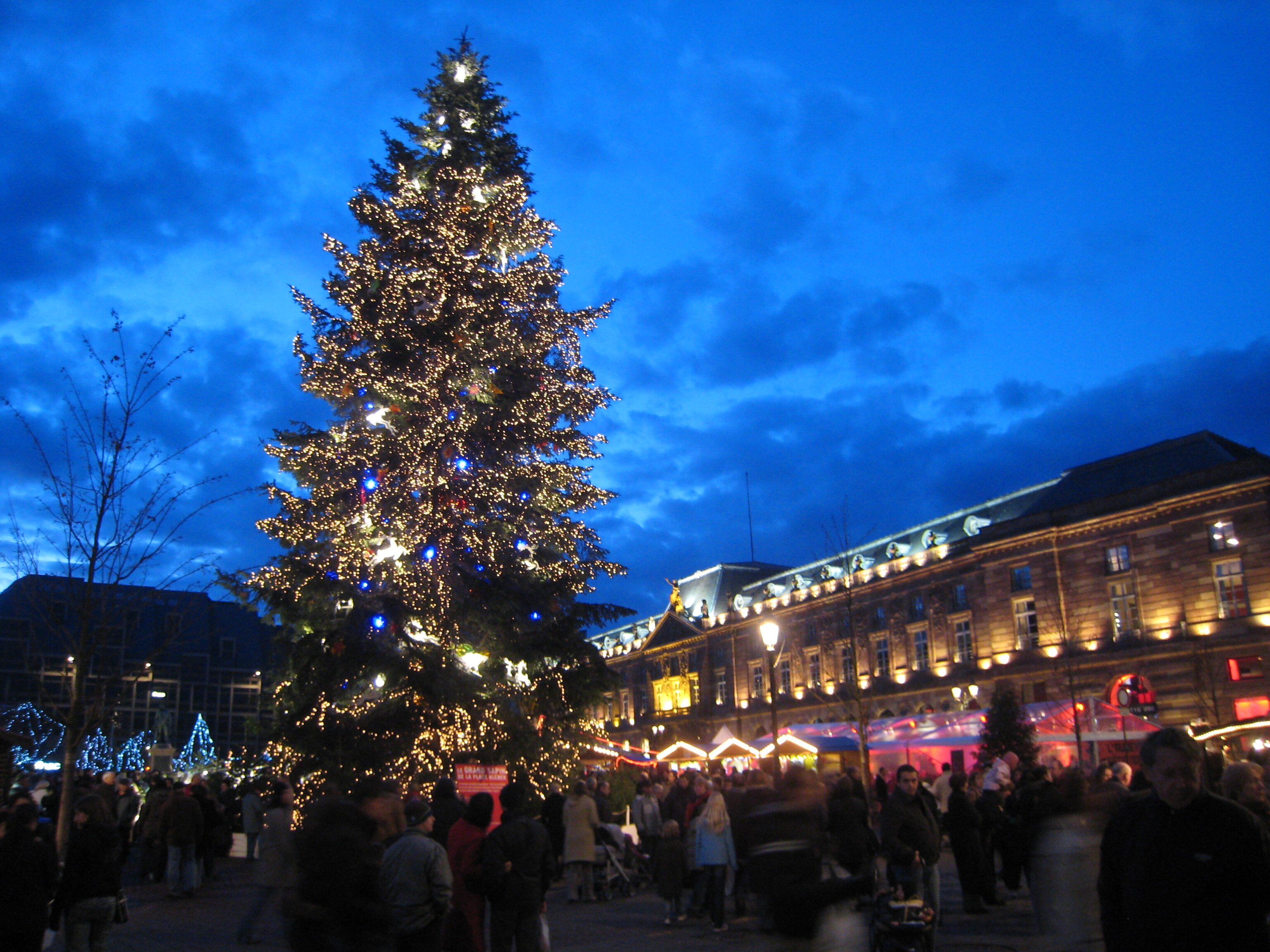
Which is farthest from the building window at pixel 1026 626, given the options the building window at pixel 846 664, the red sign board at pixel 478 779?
the red sign board at pixel 478 779

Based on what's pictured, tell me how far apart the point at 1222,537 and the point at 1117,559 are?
4859 mm

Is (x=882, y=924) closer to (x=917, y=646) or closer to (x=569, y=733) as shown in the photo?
(x=569, y=733)

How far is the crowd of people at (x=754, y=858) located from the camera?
403 centimetres

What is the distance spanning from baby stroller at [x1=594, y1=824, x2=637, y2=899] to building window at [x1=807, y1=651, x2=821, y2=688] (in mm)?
51354

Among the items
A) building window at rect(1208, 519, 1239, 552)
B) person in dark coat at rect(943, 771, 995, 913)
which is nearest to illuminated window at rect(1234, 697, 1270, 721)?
building window at rect(1208, 519, 1239, 552)

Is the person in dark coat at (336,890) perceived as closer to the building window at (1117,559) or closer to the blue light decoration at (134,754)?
the blue light decoration at (134,754)

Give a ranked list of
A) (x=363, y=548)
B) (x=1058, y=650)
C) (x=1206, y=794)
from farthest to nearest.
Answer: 1. (x=1058, y=650)
2. (x=363, y=548)
3. (x=1206, y=794)

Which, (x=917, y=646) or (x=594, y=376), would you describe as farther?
(x=917, y=646)

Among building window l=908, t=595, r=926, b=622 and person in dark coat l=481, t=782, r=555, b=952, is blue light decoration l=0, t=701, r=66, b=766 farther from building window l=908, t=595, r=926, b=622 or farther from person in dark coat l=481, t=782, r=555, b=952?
building window l=908, t=595, r=926, b=622

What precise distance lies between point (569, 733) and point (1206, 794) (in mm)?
14382

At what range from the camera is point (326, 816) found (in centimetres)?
494

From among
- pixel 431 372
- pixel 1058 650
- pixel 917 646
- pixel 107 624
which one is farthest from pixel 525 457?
pixel 917 646

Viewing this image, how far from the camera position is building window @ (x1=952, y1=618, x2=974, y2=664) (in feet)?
178

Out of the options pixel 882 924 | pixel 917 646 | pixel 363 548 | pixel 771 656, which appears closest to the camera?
pixel 882 924
